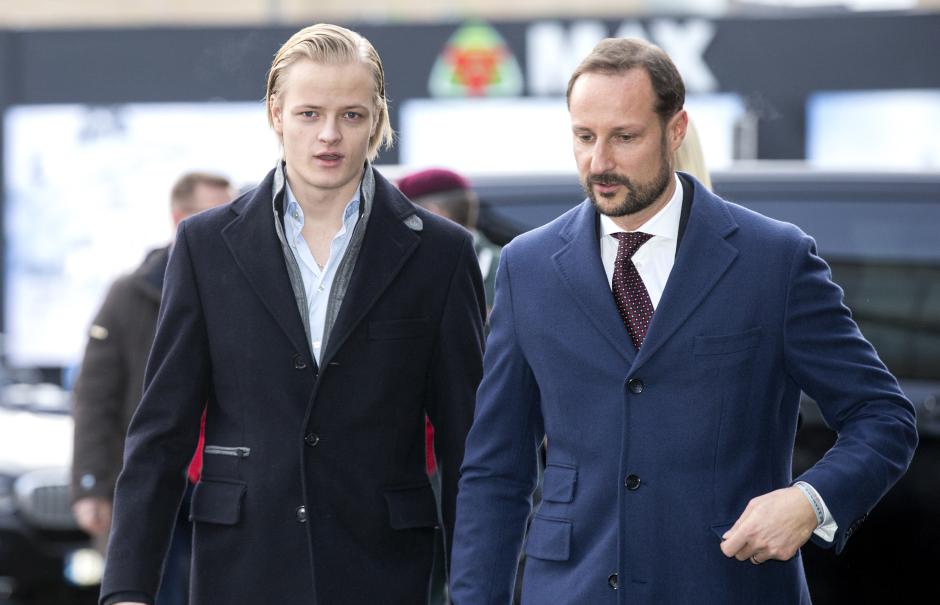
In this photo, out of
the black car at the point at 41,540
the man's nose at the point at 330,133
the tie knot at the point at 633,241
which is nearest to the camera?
the tie knot at the point at 633,241

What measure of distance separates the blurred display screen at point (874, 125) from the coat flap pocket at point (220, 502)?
974 centimetres

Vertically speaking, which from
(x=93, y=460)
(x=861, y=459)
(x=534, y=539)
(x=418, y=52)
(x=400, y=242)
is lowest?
(x=93, y=460)

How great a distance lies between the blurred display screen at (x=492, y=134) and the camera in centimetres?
1294

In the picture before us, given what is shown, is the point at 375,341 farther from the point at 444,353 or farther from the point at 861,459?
the point at 861,459

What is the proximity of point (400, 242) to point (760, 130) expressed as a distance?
9528mm

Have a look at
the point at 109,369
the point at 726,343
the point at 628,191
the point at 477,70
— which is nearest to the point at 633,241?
the point at 628,191

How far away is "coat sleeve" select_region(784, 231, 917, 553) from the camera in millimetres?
3027

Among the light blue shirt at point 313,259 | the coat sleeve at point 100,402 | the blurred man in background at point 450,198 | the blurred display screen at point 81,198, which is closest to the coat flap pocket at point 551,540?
the light blue shirt at point 313,259

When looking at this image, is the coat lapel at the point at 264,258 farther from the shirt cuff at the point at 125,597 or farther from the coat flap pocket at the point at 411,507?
the shirt cuff at the point at 125,597

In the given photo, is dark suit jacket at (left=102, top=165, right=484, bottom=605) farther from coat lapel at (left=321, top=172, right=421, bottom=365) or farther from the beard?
the beard

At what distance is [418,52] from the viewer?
12797 millimetres

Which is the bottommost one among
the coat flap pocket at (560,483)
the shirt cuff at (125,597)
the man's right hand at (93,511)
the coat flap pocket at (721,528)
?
the man's right hand at (93,511)

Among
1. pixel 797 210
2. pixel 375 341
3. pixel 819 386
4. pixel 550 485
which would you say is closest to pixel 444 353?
pixel 375 341

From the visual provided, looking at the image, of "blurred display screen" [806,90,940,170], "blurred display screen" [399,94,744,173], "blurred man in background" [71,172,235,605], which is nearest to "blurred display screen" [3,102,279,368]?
"blurred display screen" [399,94,744,173]
